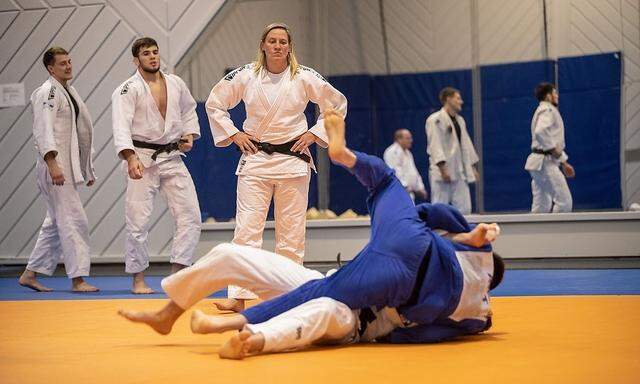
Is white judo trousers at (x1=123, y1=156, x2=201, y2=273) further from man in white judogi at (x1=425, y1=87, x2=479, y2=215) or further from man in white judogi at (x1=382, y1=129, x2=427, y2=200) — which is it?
man in white judogi at (x1=382, y1=129, x2=427, y2=200)

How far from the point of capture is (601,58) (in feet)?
30.4

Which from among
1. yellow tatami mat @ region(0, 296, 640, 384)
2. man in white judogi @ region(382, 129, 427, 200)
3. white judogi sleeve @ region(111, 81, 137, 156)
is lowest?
yellow tatami mat @ region(0, 296, 640, 384)

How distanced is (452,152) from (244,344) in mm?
7099

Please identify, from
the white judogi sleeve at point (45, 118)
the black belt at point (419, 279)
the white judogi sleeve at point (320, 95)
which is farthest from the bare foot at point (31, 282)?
the black belt at point (419, 279)

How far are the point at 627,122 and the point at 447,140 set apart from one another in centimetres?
189

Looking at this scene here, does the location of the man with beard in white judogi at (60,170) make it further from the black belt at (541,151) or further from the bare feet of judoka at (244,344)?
the black belt at (541,151)

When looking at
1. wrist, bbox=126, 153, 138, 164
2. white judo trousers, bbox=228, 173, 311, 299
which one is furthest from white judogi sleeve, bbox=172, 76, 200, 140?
white judo trousers, bbox=228, 173, 311, 299

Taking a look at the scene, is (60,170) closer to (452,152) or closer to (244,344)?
(244,344)

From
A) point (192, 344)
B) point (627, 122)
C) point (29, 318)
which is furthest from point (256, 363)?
point (627, 122)

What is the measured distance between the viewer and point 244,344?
3234 mm

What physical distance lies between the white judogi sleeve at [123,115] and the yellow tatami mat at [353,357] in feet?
6.81

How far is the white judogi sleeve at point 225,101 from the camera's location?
570 cm

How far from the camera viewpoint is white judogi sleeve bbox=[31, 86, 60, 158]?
23.3ft

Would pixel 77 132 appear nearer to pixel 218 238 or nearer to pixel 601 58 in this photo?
pixel 218 238
